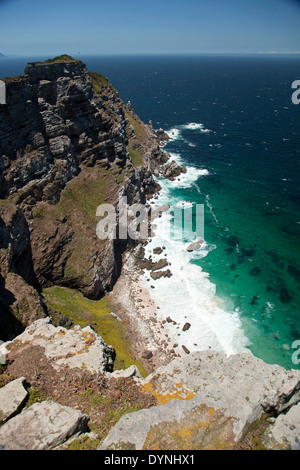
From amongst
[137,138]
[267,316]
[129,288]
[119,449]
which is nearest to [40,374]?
[119,449]

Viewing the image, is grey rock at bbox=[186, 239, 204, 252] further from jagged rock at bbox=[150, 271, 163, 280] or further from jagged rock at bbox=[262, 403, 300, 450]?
jagged rock at bbox=[262, 403, 300, 450]

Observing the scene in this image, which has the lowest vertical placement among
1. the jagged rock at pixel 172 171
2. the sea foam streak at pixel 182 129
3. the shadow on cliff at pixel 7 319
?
the shadow on cliff at pixel 7 319

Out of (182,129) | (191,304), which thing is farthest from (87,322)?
(182,129)

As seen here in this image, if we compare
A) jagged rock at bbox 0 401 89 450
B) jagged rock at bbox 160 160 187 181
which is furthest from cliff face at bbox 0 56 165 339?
jagged rock at bbox 160 160 187 181

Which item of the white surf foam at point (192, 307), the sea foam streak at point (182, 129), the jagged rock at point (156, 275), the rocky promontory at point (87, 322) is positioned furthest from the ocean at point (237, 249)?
the rocky promontory at point (87, 322)

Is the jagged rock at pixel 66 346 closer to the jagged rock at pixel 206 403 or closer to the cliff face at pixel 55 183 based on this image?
the jagged rock at pixel 206 403

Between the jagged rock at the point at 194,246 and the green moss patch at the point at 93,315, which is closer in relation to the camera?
the green moss patch at the point at 93,315

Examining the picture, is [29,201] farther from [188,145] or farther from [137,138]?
[188,145]
